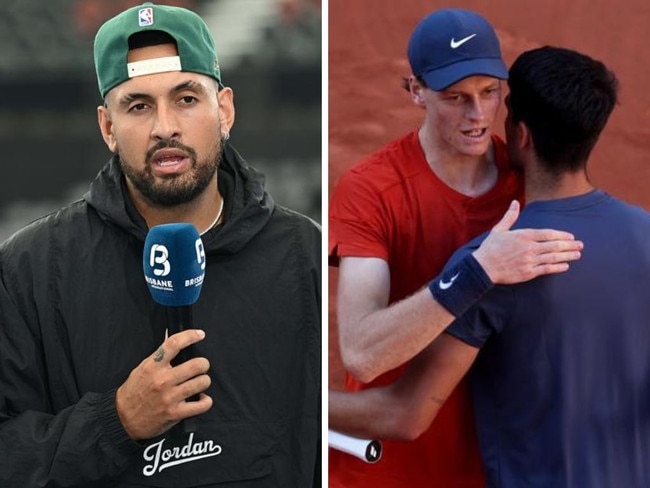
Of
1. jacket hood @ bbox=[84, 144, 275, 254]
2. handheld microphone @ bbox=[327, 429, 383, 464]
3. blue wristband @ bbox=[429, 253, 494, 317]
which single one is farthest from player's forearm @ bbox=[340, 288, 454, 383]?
jacket hood @ bbox=[84, 144, 275, 254]

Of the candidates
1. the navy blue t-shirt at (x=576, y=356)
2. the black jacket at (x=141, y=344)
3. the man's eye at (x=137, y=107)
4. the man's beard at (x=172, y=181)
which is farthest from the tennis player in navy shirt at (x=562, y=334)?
the man's eye at (x=137, y=107)

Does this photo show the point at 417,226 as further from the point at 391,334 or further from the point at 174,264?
the point at 174,264

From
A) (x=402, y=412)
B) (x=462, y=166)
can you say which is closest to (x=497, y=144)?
(x=462, y=166)

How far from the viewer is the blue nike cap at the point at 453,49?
1703 mm

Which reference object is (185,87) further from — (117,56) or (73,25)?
(73,25)

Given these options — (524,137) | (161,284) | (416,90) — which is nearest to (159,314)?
(161,284)

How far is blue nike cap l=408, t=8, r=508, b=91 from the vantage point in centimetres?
170

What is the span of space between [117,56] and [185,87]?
128 millimetres

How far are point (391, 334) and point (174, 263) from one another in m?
0.39

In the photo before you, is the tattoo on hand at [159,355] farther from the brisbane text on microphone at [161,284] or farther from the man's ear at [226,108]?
the man's ear at [226,108]

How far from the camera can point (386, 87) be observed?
1836mm

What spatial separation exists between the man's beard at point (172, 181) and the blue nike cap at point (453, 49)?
40cm

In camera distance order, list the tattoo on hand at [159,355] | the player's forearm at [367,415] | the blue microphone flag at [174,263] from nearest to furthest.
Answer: the blue microphone flag at [174,263]
the tattoo on hand at [159,355]
the player's forearm at [367,415]

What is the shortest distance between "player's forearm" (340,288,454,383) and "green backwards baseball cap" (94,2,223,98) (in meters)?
0.52
